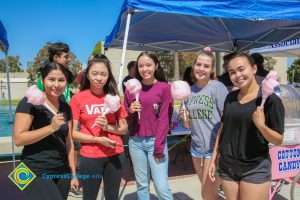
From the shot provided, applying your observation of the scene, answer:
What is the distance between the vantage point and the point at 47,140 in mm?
2215

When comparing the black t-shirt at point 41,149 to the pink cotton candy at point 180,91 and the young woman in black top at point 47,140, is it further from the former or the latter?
the pink cotton candy at point 180,91

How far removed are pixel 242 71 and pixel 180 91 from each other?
70 cm

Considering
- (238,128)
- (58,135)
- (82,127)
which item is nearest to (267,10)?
(238,128)

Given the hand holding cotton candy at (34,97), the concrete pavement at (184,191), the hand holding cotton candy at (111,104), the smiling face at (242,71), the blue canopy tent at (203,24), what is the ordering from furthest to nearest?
the concrete pavement at (184,191) < the blue canopy tent at (203,24) < the hand holding cotton candy at (111,104) < the smiling face at (242,71) < the hand holding cotton candy at (34,97)

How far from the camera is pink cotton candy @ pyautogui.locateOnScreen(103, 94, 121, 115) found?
2.42 m

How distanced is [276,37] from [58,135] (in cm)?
538

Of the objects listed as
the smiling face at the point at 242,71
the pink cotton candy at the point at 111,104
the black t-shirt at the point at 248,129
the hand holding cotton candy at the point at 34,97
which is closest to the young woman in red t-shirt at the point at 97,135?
the pink cotton candy at the point at 111,104

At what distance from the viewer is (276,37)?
245 inches

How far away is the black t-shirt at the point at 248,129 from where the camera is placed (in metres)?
2.15

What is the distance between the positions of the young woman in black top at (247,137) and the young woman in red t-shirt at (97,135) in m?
0.92

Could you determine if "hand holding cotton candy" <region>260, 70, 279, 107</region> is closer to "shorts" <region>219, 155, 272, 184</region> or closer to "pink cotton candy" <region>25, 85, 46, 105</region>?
"shorts" <region>219, 155, 272, 184</region>

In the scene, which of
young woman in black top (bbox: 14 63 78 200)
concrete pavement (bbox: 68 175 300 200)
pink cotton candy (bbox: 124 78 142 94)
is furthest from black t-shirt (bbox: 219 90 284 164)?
concrete pavement (bbox: 68 175 300 200)

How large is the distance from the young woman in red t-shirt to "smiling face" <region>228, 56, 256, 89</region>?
3.38ft

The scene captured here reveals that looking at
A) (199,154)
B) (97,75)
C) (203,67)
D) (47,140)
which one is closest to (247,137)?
(199,154)
